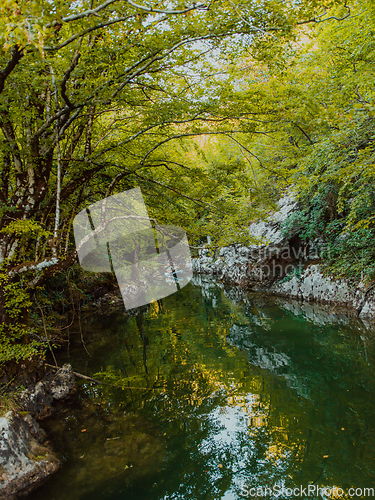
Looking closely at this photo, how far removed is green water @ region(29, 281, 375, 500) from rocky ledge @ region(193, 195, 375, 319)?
3.49 ft

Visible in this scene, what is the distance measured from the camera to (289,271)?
13414mm

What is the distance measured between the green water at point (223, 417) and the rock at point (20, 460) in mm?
169

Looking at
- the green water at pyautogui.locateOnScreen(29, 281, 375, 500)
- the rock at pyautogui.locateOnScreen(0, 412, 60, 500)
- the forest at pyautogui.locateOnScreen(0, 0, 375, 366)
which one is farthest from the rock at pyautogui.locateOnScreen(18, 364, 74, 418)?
the rock at pyautogui.locateOnScreen(0, 412, 60, 500)

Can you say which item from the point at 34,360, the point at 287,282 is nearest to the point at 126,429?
the point at 34,360

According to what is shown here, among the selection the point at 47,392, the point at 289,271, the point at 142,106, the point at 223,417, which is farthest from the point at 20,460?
the point at 289,271

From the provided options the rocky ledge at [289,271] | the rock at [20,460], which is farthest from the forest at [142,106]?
the rock at [20,460]

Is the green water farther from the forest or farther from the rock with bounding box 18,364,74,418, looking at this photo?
the forest

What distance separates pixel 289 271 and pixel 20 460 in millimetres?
11884

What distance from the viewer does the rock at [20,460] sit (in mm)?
3555

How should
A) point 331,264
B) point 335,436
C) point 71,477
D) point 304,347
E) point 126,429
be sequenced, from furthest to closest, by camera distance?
1. point 331,264
2. point 304,347
3. point 126,429
4. point 335,436
5. point 71,477

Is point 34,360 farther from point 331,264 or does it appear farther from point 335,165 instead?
point 331,264

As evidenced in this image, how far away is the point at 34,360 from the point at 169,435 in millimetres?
2975

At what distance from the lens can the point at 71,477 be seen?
381 cm

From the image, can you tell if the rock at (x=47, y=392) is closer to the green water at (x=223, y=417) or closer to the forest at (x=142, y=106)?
the green water at (x=223, y=417)
